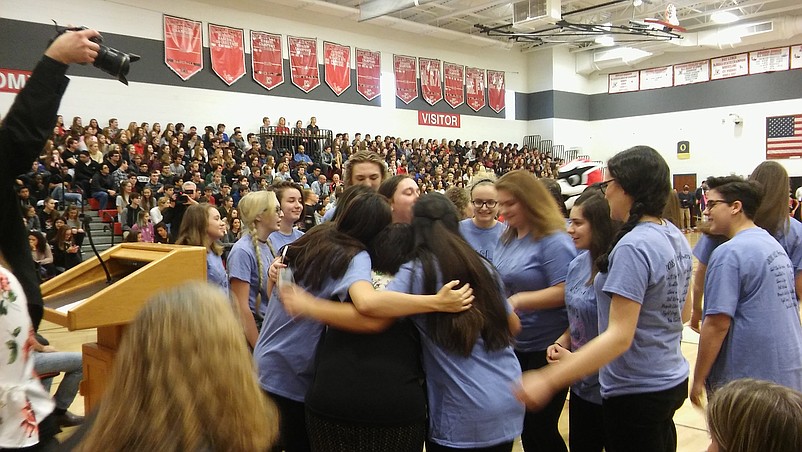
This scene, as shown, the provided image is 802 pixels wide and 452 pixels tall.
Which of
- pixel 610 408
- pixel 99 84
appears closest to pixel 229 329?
pixel 610 408

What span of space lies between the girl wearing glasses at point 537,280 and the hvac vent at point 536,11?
1486 centimetres

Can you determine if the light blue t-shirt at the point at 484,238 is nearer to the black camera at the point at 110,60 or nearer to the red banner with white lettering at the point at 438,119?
the black camera at the point at 110,60

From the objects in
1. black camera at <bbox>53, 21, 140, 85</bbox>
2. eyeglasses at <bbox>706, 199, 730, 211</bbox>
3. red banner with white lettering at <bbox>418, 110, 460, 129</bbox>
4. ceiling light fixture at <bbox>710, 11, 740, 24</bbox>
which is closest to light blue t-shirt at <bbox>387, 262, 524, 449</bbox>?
black camera at <bbox>53, 21, 140, 85</bbox>

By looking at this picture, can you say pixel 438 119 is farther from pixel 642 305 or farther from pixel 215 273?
pixel 642 305

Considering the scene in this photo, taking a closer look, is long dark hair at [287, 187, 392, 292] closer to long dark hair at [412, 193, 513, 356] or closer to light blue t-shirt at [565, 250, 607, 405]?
long dark hair at [412, 193, 513, 356]

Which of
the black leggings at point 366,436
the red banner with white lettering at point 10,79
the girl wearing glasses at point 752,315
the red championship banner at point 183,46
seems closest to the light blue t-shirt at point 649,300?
the girl wearing glasses at point 752,315

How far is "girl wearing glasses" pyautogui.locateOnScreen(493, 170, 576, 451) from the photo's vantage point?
253cm

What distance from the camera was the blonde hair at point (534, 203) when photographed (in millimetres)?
2664

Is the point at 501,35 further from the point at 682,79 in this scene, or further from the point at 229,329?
the point at 229,329

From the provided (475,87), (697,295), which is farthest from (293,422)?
(475,87)

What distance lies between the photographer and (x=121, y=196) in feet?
38.2

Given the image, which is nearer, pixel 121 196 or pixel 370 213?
pixel 370 213

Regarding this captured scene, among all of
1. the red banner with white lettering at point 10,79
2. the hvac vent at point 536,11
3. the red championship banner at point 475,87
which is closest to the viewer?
the red banner with white lettering at point 10,79

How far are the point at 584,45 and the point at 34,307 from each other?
80.3 feet
